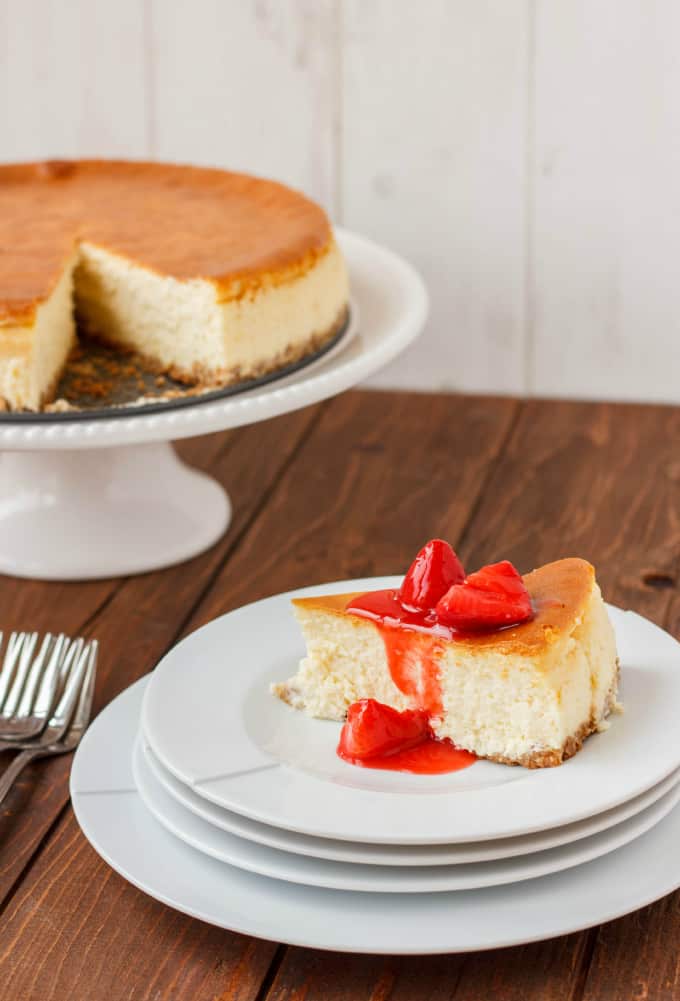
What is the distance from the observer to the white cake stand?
159 centimetres

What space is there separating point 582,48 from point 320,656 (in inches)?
46.7

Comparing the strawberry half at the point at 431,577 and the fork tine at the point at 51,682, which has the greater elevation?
the strawberry half at the point at 431,577

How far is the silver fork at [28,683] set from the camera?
1208 mm

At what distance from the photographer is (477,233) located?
6.96 feet

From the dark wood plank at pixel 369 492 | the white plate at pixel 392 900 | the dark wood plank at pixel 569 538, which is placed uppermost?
the white plate at pixel 392 900

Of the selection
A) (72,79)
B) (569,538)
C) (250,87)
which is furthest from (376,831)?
(72,79)

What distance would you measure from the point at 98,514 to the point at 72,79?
2.79ft

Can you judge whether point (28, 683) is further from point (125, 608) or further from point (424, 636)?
point (424, 636)

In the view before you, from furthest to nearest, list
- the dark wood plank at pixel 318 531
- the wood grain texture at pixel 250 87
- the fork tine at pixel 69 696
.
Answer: the wood grain texture at pixel 250 87 < the fork tine at pixel 69 696 < the dark wood plank at pixel 318 531

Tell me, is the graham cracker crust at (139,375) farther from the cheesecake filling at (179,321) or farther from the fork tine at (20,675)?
the fork tine at (20,675)

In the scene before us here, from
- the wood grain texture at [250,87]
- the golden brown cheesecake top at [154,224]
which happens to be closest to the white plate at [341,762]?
the golden brown cheesecake top at [154,224]

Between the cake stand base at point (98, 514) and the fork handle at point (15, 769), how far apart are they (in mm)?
425

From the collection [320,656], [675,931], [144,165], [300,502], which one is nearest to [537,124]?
[144,165]

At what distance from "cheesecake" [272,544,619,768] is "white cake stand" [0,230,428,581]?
46 centimetres
